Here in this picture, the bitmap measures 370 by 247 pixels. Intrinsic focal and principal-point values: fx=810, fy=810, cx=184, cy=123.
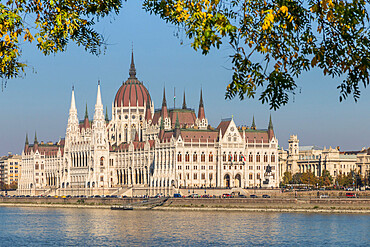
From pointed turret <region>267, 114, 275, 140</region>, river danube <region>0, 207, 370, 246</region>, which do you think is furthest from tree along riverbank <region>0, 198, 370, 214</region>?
pointed turret <region>267, 114, 275, 140</region>

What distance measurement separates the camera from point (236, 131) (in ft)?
622

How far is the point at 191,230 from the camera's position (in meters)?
95.6

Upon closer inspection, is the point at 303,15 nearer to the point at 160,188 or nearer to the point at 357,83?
the point at 357,83

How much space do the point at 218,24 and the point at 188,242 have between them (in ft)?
211

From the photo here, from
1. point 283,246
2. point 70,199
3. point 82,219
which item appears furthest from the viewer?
point 70,199

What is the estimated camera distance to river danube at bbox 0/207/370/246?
272 ft

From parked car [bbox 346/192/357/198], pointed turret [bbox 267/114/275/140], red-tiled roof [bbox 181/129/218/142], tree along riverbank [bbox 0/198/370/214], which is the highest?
pointed turret [bbox 267/114/275/140]

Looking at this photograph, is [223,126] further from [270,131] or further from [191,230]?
[191,230]

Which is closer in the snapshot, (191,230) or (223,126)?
(191,230)

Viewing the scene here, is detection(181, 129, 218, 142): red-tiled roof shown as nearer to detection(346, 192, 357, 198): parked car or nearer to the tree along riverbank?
the tree along riverbank

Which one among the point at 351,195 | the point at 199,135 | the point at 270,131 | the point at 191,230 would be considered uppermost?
the point at 270,131

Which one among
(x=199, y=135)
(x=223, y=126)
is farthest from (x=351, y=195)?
(x=199, y=135)

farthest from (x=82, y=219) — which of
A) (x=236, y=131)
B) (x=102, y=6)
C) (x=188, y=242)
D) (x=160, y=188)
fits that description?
(x=102, y=6)

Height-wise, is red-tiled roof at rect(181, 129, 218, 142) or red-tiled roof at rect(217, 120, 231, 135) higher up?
red-tiled roof at rect(217, 120, 231, 135)
